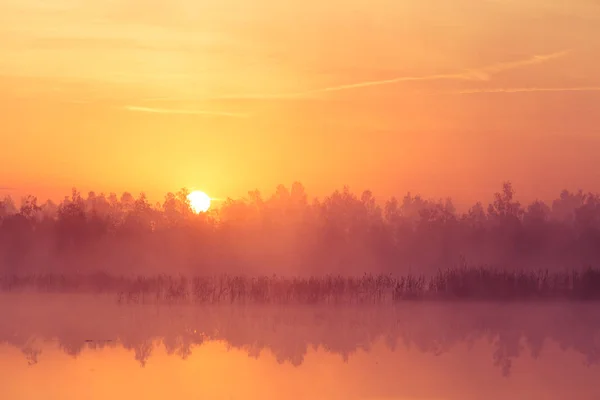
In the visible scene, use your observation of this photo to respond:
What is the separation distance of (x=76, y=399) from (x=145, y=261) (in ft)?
69.5

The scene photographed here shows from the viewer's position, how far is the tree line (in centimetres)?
3028

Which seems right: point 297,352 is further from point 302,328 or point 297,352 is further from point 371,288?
point 371,288

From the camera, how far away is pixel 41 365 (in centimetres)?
1208

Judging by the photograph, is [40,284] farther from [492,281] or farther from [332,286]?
[492,281]

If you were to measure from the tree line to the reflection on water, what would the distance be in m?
9.48

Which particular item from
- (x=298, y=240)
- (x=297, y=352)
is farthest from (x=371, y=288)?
(x=298, y=240)

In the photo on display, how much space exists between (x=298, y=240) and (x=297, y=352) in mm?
23282

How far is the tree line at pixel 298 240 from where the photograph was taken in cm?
3028

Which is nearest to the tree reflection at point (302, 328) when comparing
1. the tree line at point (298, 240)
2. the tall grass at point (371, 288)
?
the tall grass at point (371, 288)

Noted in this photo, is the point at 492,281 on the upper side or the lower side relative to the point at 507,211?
lower

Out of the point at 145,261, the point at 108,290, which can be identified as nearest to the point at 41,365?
the point at 108,290

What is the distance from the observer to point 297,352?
1363cm

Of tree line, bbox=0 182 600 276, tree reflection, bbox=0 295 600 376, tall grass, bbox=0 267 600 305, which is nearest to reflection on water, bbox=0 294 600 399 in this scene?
tree reflection, bbox=0 295 600 376

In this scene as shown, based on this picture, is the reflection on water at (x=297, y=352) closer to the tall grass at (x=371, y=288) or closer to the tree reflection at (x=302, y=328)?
the tree reflection at (x=302, y=328)
